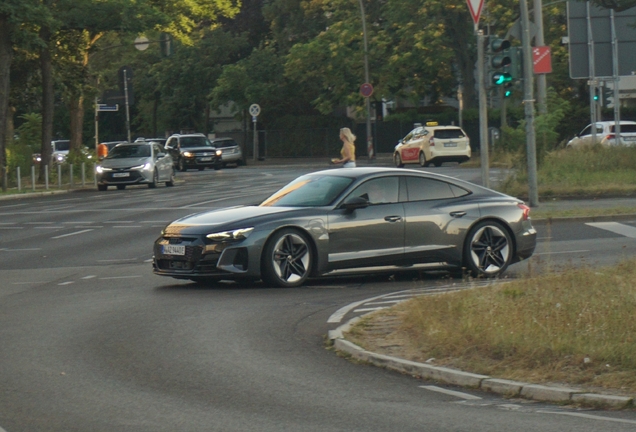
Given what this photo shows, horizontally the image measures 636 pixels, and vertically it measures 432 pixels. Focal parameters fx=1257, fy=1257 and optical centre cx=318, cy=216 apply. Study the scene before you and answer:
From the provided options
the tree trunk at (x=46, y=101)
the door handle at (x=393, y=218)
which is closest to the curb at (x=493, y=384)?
the door handle at (x=393, y=218)

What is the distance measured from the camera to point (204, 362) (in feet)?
30.0

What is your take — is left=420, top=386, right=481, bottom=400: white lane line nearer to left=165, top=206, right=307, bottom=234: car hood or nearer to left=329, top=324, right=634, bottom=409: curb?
left=329, top=324, right=634, bottom=409: curb

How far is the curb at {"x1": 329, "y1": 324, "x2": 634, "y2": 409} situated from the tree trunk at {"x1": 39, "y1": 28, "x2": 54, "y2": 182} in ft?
119

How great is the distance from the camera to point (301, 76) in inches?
2721

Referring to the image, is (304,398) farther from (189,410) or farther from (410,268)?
(410,268)

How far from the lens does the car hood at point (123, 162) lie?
41.3 meters

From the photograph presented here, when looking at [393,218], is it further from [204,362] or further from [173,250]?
A: [204,362]

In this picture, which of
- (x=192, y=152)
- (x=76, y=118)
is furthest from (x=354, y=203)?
(x=192, y=152)

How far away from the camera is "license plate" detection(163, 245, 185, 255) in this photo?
45.3 feet

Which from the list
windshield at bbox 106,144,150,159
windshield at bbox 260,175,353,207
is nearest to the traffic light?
windshield at bbox 260,175,353,207

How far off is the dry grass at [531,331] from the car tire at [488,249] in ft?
9.75

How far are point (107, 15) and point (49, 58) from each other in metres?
3.20

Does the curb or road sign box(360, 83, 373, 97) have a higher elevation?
road sign box(360, 83, 373, 97)

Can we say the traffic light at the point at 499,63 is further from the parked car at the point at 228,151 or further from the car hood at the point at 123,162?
the parked car at the point at 228,151
